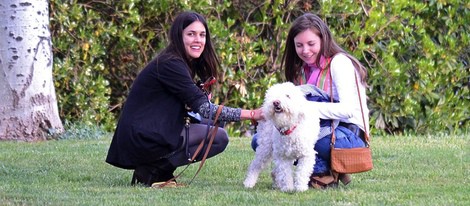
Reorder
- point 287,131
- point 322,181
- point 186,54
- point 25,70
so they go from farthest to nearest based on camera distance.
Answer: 1. point 25,70
2. point 186,54
3. point 322,181
4. point 287,131

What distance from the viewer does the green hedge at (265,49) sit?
11.7 metres

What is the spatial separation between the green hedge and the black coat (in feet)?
14.9

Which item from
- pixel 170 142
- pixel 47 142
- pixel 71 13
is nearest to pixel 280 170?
pixel 170 142

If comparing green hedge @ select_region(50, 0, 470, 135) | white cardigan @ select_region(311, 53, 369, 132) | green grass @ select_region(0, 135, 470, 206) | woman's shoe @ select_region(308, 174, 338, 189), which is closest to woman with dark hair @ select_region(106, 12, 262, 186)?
green grass @ select_region(0, 135, 470, 206)

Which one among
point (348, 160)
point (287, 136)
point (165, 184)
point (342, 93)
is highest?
point (342, 93)

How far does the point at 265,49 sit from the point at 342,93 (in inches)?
214

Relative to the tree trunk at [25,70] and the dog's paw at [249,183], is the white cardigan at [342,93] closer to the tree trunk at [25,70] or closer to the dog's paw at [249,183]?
the dog's paw at [249,183]

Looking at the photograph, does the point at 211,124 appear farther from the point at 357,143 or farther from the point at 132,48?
the point at 132,48

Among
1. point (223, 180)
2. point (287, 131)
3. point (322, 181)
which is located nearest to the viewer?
point (287, 131)

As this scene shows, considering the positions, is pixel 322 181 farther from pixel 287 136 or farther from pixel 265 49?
pixel 265 49

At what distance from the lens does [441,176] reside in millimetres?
7648

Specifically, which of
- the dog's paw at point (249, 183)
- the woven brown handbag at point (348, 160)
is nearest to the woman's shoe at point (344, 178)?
the woven brown handbag at point (348, 160)

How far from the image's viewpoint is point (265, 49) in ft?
39.9

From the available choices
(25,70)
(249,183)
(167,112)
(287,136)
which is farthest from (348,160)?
(25,70)
